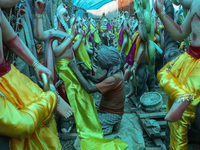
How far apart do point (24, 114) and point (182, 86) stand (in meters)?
1.00

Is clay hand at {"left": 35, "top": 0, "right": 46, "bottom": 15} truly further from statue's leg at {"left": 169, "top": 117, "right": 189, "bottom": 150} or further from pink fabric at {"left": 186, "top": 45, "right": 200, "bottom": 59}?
statue's leg at {"left": 169, "top": 117, "right": 189, "bottom": 150}

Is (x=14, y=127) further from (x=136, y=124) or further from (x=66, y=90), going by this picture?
(x=136, y=124)

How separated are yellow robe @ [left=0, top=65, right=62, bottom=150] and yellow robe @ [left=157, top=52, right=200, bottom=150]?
81 cm

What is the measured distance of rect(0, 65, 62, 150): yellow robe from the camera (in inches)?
32.8

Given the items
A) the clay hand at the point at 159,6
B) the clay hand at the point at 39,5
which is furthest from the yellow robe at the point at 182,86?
the clay hand at the point at 39,5

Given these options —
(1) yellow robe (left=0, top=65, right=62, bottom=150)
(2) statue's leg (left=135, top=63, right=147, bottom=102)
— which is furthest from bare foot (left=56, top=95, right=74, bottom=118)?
(2) statue's leg (left=135, top=63, right=147, bottom=102)

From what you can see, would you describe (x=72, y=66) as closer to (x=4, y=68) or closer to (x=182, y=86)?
(x=4, y=68)

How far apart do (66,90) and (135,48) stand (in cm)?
171

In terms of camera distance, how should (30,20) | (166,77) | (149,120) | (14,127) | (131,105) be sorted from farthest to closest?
(131,105) → (30,20) → (149,120) → (166,77) → (14,127)

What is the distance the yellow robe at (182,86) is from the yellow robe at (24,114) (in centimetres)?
81

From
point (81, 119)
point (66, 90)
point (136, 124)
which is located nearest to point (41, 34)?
point (66, 90)

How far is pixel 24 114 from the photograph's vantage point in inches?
34.9

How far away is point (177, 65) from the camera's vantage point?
1.39m

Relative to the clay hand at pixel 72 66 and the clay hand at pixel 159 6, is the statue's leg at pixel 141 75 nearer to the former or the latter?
the clay hand at pixel 72 66
